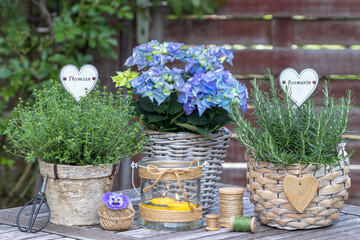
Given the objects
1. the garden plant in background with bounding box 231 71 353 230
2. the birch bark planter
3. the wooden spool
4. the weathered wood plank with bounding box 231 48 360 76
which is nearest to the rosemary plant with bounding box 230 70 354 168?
the garden plant in background with bounding box 231 71 353 230

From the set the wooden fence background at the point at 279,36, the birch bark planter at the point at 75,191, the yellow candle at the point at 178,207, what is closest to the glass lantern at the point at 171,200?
the yellow candle at the point at 178,207

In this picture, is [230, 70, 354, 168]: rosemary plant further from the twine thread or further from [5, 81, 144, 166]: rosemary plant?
[5, 81, 144, 166]: rosemary plant

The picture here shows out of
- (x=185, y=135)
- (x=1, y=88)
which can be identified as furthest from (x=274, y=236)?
(x=1, y=88)

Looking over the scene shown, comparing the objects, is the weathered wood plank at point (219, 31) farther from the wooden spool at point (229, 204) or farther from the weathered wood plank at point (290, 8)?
the wooden spool at point (229, 204)

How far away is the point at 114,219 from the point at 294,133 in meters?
0.46

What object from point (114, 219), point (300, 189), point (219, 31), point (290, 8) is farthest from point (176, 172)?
point (290, 8)

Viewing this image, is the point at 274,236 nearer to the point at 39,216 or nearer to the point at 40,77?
the point at 39,216

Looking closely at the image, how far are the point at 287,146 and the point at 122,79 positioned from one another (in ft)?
1.48

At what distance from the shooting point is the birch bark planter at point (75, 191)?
4.53 feet

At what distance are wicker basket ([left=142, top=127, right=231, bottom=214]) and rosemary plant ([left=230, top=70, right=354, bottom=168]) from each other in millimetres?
117

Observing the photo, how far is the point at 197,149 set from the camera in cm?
146

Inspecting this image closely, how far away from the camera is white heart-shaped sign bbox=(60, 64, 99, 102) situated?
4.97 feet

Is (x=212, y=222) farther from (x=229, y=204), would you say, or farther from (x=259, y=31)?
(x=259, y=31)

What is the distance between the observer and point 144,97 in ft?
4.91
